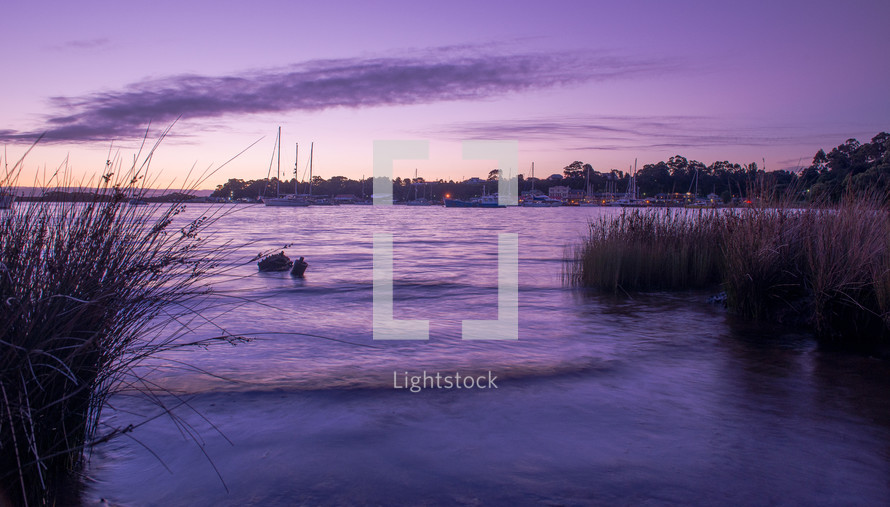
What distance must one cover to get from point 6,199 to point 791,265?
30.0ft

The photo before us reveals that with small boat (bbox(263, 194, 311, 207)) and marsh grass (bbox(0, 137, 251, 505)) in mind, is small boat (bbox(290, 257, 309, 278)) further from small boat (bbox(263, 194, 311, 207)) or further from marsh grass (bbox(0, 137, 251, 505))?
small boat (bbox(263, 194, 311, 207))

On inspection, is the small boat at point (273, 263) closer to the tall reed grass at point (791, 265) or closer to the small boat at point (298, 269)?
the small boat at point (298, 269)

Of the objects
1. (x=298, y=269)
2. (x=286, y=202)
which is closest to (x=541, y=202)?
(x=286, y=202)

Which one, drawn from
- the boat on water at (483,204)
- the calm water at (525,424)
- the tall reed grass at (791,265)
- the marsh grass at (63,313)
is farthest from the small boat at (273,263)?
the boat on water at (483,204)

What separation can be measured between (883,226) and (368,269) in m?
12.7

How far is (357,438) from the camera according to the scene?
416cm

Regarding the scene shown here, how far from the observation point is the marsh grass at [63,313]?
2.47 m

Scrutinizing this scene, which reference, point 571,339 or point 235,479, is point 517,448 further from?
point 571,339

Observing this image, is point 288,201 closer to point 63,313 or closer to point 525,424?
point 525,424

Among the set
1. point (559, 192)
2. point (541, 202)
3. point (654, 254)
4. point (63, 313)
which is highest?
point (559, 192)

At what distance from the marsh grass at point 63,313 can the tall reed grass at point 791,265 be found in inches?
294

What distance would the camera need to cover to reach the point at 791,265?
26.2ft

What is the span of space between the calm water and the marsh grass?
579mm

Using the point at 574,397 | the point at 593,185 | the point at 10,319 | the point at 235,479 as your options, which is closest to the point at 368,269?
the point at 574,397
